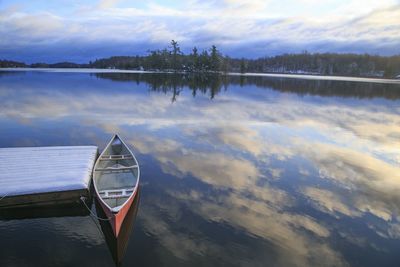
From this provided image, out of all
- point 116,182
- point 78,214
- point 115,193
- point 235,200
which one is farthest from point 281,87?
point 78,214

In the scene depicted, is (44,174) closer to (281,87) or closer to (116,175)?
(116,175)

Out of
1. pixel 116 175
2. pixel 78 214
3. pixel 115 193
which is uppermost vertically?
pixel 115 193

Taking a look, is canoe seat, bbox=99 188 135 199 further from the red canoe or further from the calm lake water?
the calm lake water

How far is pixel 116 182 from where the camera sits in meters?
15.1

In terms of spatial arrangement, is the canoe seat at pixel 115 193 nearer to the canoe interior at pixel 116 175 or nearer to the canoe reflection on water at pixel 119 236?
the canoe interior at pixel 116 175

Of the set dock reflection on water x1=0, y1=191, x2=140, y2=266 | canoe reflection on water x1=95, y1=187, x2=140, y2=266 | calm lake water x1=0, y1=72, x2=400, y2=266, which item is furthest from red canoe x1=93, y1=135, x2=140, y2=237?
calm lake water x1=0, y1=72, x2=400, y2=266

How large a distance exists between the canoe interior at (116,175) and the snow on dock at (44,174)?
567 mm

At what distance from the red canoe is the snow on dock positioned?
0.61 meters

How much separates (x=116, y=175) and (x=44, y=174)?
3115mm

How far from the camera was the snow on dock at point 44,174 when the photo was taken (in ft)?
43.2

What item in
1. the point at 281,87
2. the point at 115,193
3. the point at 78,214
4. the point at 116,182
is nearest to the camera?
the point at 115,193

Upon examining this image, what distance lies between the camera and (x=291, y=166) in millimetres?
19547

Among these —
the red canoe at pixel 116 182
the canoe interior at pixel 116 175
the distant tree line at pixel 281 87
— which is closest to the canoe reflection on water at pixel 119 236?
the red canoe at pixel 116 182

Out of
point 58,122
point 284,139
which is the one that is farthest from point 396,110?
point 58,122
